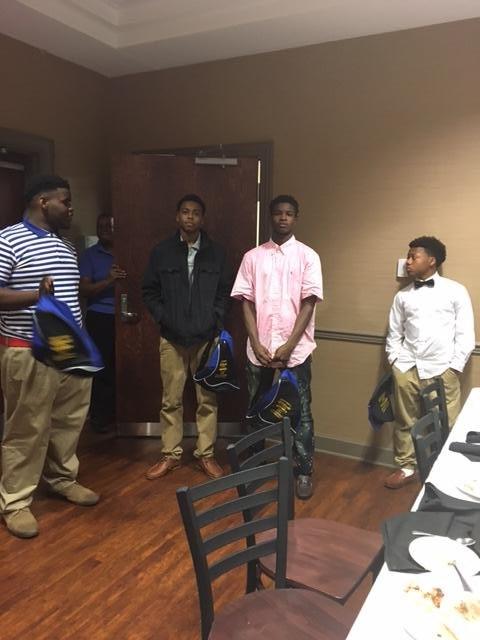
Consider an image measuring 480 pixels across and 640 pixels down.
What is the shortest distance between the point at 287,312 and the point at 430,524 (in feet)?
5.83

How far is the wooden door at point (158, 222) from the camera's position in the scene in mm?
3533

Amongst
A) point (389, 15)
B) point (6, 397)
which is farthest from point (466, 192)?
point (6, 397)

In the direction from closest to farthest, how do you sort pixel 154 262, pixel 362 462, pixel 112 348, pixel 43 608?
pixel 43 608, pixel 154 262, pixel 362 462, pixel 112 348

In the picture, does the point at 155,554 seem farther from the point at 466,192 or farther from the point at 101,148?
the point at 101,148

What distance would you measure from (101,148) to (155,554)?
9.95ft

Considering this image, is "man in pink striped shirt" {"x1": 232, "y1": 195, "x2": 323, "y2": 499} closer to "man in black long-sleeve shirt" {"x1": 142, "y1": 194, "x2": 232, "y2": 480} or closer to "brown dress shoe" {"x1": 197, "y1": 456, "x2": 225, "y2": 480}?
"man in black long-sleeve shirt" {"x1": 142, "y1": 194, "x2": 232, "y2": 480}

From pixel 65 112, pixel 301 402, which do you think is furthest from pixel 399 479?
pixel 65 112

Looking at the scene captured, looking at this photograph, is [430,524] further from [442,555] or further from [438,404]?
[438,404]

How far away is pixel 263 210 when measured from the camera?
3.59m

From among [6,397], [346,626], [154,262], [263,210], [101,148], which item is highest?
[101,148]

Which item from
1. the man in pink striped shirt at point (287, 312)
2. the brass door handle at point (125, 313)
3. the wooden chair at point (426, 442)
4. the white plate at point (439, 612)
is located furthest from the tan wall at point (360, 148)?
the white plate at point (439, 612)

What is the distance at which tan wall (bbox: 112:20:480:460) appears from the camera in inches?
121

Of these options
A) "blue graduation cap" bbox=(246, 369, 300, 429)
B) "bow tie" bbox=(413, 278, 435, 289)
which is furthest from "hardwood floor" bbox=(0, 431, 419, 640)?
"bow tie" bbox=(413, 278, 435, 289)

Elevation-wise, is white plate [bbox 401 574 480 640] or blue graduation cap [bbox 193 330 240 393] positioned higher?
white plate [bbox 401 574 480 640]
